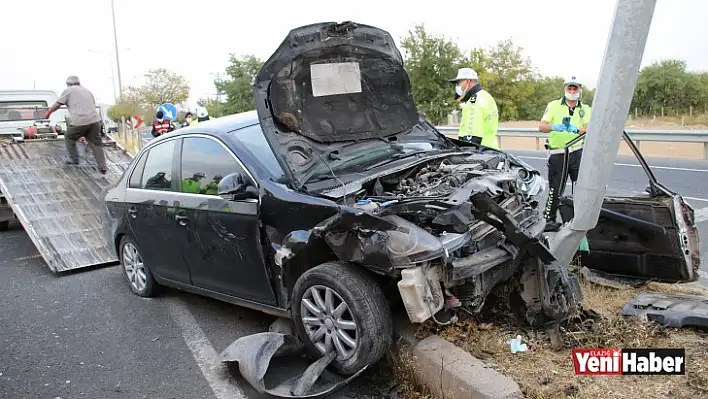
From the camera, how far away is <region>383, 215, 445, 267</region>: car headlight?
124 inches

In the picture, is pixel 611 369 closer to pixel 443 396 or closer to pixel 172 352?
pixel 443 396

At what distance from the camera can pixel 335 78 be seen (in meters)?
4.69

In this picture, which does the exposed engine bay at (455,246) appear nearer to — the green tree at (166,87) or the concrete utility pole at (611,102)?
the concrete utility pole at (611,102)

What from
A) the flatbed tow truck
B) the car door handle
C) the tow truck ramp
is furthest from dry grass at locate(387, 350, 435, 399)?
the flatbed tow truck

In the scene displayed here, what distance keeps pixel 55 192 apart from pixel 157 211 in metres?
4.04

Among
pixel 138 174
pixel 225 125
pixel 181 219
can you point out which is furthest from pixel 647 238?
pixel 138 174

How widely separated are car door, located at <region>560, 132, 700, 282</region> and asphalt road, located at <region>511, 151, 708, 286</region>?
89cm

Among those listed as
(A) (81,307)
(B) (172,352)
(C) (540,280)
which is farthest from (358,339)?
(A) (81,307)

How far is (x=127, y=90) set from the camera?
43.9m

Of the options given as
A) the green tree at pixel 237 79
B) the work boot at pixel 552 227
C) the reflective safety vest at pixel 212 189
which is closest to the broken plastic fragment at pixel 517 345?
the work boot at pixel 552 227

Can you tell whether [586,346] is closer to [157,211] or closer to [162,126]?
[157,211]

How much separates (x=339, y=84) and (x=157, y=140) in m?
1.81

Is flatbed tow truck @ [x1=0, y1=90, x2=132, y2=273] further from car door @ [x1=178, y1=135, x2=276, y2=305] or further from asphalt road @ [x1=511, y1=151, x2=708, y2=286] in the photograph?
asphalt road @ [x1=511, y1=151, x2=708, y2=286]

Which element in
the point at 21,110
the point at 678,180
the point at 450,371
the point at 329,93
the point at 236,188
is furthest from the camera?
the point at 21,110
